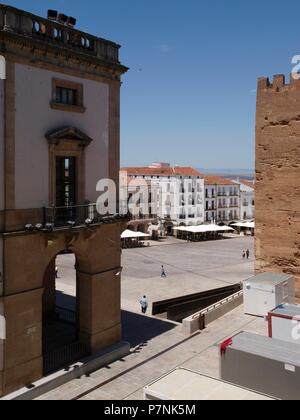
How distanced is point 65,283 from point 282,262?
14.6 m

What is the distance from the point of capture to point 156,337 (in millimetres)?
18953

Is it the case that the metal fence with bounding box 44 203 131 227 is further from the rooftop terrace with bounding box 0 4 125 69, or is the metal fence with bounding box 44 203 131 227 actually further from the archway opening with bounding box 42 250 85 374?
the rooftop terrace with bounding box 0 4 125 69

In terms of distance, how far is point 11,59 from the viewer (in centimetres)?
1351

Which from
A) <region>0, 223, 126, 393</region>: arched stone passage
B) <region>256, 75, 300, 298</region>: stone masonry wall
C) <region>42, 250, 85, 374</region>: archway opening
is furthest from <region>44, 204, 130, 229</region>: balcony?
<region>256, 75, 300, 298</region>: stone masonry wall

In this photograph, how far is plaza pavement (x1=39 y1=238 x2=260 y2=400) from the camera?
14555mm

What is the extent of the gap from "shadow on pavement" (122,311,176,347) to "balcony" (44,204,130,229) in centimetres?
548

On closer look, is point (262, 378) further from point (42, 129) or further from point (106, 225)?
point (42, 129)

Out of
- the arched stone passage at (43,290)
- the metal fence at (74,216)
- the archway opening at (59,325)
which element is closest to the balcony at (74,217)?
the metal fence at (74,216)

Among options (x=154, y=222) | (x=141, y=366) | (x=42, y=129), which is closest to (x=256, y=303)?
(x=141, y=366)

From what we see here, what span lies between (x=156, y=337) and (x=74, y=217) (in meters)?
6.95

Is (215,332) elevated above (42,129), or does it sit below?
below

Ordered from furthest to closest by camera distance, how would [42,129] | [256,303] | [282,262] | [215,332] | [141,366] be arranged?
[282,262]
[256,303]
[215,332]
[141,366]
[42,129]

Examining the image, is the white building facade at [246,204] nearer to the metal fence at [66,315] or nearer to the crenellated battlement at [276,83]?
the crenellated battlement at [276,83]
